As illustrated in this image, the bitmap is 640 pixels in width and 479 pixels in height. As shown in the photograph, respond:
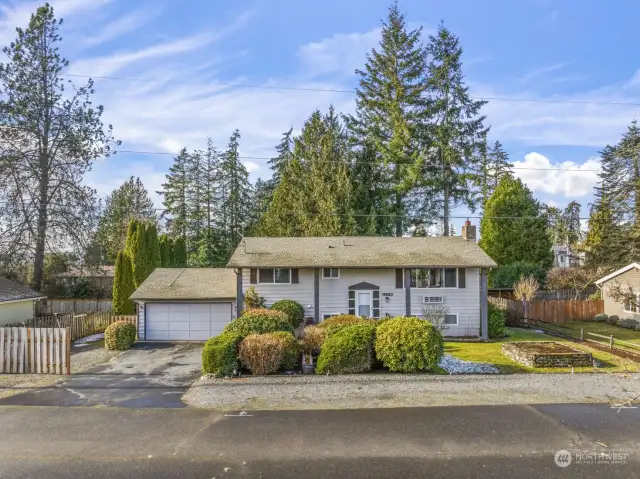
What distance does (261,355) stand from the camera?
44.2 ft

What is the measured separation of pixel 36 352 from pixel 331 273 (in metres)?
12.8

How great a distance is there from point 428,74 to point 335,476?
35.4 m

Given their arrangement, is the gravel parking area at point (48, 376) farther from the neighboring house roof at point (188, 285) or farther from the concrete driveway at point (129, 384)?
the neighboring house roof at point (188, 285)

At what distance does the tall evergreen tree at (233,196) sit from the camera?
43.9 m

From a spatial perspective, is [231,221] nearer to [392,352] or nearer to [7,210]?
[7,210]

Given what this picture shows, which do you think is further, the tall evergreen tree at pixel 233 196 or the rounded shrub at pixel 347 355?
the tall evergreen tree at pixel 233 196

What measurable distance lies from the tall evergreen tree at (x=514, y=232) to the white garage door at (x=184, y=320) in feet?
84.6

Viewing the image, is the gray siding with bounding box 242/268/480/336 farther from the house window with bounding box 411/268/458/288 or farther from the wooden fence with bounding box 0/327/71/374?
the wooden fence with bounding box 0/327/71/374

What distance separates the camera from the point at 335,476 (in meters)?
6.92

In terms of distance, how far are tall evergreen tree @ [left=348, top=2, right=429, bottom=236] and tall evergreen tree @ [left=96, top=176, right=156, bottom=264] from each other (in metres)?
24.3

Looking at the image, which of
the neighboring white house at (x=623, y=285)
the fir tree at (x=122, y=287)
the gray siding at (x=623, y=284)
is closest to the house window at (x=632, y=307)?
the neighboring white house at (x=623, y=285)

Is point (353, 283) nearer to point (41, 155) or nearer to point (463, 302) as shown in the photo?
point (463, 302)

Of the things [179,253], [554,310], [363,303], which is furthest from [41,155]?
[554,310]

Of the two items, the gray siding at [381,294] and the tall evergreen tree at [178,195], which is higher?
the tall evergreen tree at [178,195]
